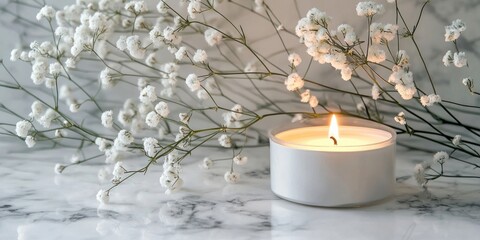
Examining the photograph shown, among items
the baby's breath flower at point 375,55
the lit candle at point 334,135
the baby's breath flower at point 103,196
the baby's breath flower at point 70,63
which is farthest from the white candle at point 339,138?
the baby's breath flower at point 70,63

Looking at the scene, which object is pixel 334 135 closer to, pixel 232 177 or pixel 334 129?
pixel 334 129

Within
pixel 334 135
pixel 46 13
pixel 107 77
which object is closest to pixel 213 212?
pixel 334 135

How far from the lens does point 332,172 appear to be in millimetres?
Answer: 819

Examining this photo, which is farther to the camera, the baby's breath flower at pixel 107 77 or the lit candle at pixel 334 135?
the baby's breath flower at pixel 107 77

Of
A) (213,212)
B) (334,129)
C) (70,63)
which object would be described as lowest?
(213,212)

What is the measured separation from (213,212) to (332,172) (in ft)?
0.50

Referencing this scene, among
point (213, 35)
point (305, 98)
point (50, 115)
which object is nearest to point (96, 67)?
point (50, 115)

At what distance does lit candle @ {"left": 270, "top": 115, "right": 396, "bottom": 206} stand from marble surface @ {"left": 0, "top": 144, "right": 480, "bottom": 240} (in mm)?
18

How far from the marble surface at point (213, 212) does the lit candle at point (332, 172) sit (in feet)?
0.06

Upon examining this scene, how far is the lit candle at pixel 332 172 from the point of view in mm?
818

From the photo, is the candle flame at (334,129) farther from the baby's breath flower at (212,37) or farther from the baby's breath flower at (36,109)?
the baby's breath flower at (36,109)

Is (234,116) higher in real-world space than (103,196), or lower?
higher

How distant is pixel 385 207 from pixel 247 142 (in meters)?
0.35

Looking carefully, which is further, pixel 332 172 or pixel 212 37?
pixel 212 37
